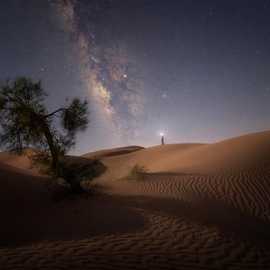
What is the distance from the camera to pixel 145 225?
17.5 feet

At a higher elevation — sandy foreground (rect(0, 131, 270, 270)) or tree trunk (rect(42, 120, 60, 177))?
tree trunk (rect(42, 120, 60, 177))

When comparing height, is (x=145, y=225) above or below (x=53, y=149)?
below

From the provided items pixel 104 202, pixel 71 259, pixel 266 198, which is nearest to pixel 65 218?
pixel 104 202

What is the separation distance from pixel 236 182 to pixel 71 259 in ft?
29.3

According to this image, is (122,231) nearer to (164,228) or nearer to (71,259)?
(164,228)

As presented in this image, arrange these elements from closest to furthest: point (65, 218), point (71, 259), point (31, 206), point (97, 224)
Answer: point (71, 259)
point (97, 224)
point (65, 218)
point (31, 206)

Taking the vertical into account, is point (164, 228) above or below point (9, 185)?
below

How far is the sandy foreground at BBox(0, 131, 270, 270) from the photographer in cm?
346

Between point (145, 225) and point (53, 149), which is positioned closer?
point (145, 225)

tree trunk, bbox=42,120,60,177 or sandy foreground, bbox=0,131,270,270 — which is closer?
sandy foreground, bbox=0,131,270,270

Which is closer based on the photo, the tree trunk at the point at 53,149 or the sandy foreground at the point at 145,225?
the sandy foreground at the point at 145,225

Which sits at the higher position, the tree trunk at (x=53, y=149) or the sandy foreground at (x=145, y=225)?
the tree trunk at (x=53, y=149)

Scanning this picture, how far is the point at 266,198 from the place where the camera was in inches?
309

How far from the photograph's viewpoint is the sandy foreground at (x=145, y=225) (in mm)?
3455
